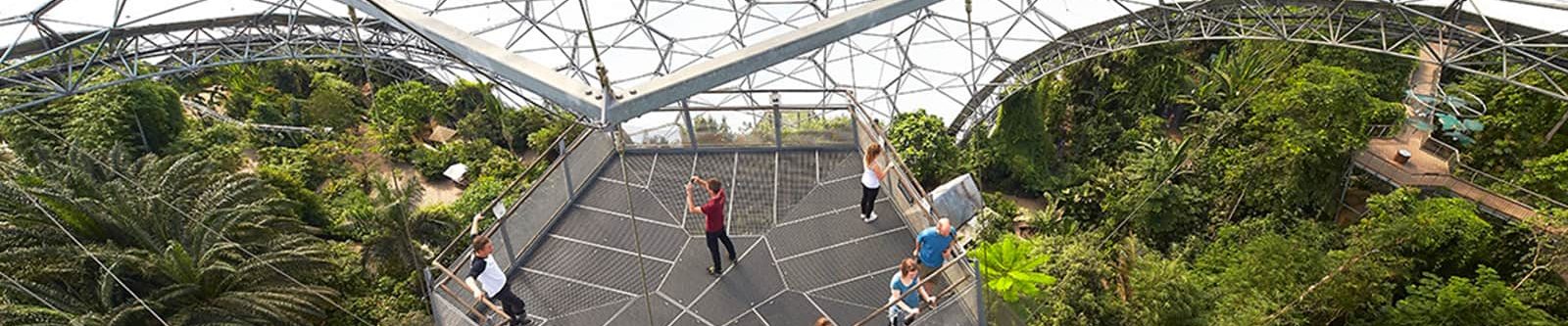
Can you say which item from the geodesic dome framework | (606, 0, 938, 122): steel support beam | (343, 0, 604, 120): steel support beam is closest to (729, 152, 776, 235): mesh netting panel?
(606, 0, 938, 122): steel support beam

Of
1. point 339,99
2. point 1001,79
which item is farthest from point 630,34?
point 339,99

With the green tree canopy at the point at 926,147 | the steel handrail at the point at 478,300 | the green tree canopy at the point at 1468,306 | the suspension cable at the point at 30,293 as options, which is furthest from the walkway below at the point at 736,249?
the green tree canopy at the point at 926,147

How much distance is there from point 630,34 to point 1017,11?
Answer: 10102 mm

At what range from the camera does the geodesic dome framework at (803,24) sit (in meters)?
16.3

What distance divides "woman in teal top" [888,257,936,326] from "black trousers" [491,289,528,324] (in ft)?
12.6

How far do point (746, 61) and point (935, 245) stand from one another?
4.07m

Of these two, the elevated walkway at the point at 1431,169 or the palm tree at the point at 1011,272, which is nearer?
the palm tree at the point at 1011,272

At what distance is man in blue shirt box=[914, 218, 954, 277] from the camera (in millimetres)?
8031

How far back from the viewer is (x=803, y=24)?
50.1 ft

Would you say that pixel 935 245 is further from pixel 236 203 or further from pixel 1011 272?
pixel 236 203

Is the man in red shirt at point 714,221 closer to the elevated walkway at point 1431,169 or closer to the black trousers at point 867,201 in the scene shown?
the black trousers at point 867,201

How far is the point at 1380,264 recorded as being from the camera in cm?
1393

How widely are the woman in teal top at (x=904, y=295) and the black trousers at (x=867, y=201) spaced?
1.37 m

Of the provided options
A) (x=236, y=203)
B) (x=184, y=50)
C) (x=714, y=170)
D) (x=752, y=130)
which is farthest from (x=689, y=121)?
(x=184, y=50)
